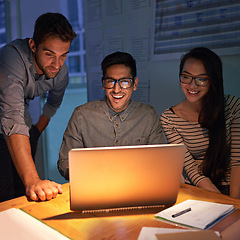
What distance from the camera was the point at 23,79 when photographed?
1.71 metres

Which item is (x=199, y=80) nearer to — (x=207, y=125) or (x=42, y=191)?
(x=207, y=125)

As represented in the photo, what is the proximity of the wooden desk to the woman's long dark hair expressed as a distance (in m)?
0.67

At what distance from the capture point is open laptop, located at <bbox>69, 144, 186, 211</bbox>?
0.91m

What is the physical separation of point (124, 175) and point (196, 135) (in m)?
1.02

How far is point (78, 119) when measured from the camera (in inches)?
72.0

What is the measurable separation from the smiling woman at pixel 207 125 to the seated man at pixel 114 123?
0.14 metres

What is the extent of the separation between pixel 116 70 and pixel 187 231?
1.11m

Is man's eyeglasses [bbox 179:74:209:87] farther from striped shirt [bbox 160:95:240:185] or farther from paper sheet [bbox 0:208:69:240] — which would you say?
paper sheet [bbox 0:208:69:240]

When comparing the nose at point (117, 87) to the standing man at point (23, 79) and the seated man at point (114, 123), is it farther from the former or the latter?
the standing man at point (23, 79)

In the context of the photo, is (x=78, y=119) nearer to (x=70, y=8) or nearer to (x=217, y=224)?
(x=217, y=224)

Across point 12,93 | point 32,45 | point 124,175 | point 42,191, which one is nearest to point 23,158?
point 42,191

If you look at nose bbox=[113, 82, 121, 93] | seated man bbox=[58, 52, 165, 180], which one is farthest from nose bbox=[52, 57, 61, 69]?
nose bbox=[113, 82, 121, 93]

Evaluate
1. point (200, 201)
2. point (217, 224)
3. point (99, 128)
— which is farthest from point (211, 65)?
point (217, 224)

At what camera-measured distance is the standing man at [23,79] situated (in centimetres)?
137
